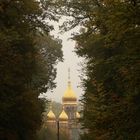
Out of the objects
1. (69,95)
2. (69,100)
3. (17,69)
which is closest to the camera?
(17,69)

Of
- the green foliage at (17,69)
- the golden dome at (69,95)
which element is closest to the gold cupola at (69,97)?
the golden dome at (69,95)

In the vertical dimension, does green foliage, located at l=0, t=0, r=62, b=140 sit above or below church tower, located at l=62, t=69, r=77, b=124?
below

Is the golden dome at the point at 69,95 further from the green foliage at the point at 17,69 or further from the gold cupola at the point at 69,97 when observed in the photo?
the green foliage at the point at 17,69

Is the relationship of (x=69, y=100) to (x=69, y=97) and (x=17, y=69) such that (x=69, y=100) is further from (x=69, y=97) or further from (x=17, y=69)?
(x=17, y=69)

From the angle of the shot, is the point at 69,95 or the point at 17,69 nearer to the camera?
the point at 17,69

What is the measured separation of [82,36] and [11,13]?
777cm

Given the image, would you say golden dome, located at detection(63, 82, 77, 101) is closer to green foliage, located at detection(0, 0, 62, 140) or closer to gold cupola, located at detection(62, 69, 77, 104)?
gold cupola, located at detection(62, 69, 77, 104)

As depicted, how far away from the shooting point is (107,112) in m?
17.3

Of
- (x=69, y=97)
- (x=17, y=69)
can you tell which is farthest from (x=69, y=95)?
(x=17, y=69)

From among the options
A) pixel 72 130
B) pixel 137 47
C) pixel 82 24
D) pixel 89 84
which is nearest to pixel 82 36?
pixel 82 24

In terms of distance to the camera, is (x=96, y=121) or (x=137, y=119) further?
(x=96, y=121)

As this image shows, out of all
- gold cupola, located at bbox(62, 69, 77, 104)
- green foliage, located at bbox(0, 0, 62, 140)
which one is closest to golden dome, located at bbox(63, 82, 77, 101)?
gold cupola, located at bbox(62, 69, 77, 104)

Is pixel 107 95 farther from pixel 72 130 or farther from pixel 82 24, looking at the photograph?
pixel 72 130

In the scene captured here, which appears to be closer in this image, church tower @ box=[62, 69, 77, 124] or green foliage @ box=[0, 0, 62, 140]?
green foliage @ box=[0, 0, 62, 140]
